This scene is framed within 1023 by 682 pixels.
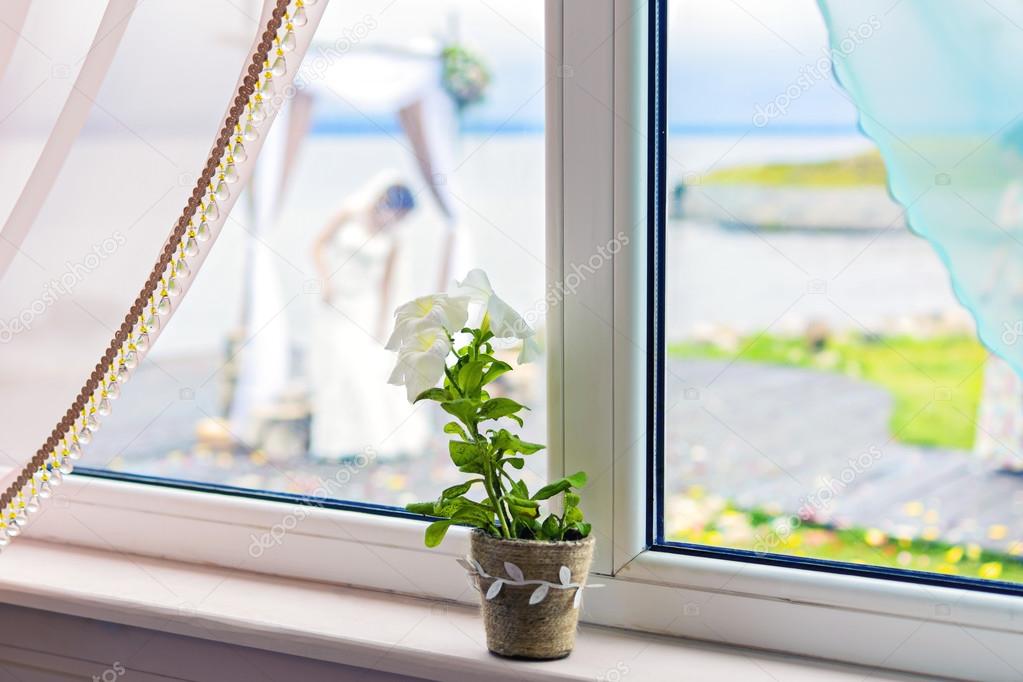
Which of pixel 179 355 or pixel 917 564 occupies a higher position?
pixel 179 355

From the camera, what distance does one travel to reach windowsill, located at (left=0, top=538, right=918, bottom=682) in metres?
1.00

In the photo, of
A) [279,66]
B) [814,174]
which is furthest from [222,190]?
[814,174]

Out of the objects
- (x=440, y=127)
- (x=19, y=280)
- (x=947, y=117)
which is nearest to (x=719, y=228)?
(x=947, y=117)

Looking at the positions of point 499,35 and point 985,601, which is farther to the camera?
point 499,35

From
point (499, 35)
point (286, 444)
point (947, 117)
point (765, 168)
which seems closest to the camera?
point (947, 117)

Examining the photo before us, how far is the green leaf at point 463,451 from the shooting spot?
978 millimetres

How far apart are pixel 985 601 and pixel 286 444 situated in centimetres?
83

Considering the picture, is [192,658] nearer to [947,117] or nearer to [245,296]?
[245,296]

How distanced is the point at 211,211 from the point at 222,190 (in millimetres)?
25

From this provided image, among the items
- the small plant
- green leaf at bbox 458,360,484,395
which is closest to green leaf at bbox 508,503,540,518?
the small plant

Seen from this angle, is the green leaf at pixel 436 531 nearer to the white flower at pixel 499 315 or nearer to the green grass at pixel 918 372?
the white flower at pixel 499 315

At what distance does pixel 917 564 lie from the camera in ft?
3.28

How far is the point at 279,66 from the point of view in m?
0.98
